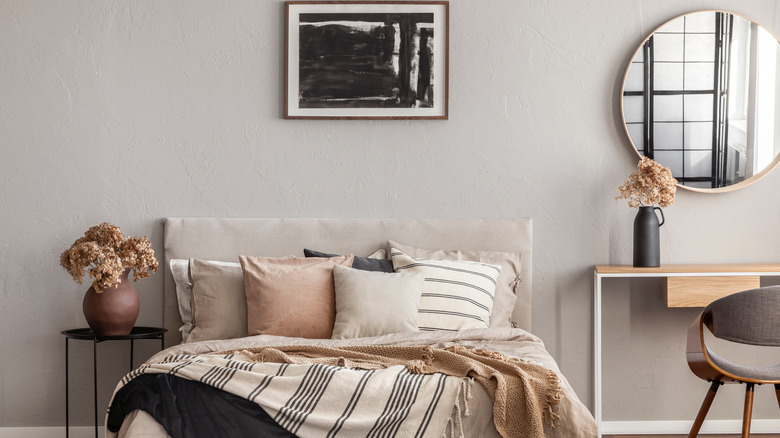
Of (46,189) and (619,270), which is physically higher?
(46,189)

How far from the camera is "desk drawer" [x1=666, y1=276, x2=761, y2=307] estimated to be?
3.41 meters

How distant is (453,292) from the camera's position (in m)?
3.29

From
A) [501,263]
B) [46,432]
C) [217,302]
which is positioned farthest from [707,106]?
[46,432]

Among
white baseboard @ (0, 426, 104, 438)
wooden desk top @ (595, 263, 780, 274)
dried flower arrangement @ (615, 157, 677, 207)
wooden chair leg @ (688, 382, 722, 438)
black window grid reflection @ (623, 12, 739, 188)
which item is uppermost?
black window grid reflection @ (623, 12, 739, 188)

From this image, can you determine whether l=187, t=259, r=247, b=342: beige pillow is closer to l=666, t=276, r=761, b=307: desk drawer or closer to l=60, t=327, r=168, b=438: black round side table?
l=60, t=327, r=168, b=438: black round side table

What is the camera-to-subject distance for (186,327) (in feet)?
11.4

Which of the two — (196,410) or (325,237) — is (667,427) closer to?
(325,237)

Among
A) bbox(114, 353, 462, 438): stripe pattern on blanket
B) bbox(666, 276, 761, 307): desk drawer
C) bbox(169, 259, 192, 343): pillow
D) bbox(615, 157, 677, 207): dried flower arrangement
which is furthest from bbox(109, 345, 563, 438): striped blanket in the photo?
bbox(615, 157, 677, 207): dried flower arrangement

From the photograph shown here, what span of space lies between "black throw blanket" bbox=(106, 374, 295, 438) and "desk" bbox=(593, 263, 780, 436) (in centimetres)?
181

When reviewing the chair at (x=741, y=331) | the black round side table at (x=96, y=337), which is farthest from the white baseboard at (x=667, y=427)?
the black round side table at (x=96, y=337)

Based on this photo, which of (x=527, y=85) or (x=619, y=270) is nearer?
(x=619, y=270)

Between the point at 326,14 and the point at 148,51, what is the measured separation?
3.03 ft

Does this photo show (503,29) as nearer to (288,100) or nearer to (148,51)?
(288,100)

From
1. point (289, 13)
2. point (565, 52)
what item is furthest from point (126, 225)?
point (565, 52)
